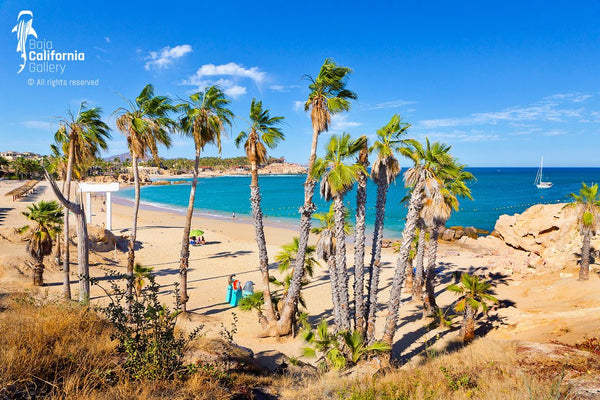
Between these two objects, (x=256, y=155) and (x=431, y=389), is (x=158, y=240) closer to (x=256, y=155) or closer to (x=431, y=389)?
(x=256, y=155)

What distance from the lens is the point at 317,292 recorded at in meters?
18.7

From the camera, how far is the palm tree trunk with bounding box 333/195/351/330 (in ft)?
33.2

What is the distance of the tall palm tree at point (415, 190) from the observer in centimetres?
955

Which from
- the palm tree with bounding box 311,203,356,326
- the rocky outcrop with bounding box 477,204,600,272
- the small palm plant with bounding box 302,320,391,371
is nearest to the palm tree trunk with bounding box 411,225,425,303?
the palm tree with bounding box 311,203,356,326

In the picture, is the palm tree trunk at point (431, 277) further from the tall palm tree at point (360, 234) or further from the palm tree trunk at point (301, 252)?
the palm tree trunk at point (301, 252)

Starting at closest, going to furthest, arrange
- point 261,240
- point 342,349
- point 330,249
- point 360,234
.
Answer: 1. point 342,349
2. point 360,234
3. point 330,249
4. point 261,240

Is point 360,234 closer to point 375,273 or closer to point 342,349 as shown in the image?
point 375,273

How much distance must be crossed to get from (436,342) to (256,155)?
10.6m

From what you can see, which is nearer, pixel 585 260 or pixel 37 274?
pixel 37 274

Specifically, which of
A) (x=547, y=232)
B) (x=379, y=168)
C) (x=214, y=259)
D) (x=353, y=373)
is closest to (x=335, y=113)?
(x=379, y=168)

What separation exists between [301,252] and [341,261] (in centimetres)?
204

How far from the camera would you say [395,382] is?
686 centimetres

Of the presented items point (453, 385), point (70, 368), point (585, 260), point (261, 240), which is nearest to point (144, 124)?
point (261, 240)

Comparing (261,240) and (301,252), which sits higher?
(261,240)
